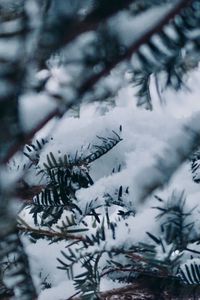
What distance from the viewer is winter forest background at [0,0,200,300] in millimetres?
325

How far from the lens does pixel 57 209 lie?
0.59m

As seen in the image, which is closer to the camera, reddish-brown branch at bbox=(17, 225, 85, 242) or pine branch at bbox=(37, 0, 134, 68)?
pine branch at bbox=(37, 0, 134, 68)

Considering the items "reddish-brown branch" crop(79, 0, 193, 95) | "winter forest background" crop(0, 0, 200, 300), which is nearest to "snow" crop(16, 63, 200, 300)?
"winter forest background" crop(0, 0, 200, 300)

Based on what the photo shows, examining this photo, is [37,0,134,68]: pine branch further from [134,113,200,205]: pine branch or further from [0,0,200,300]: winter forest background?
[134,113,200,205]: pine branch

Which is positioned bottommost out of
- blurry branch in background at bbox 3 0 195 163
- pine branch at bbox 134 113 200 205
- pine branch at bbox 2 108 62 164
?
pine branch at bbox 134 113 200 205

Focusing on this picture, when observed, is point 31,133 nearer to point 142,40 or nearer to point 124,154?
point 142,40

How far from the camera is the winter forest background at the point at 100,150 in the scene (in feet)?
1.07

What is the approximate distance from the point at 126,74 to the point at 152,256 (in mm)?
166

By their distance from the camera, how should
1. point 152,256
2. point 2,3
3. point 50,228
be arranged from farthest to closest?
1. point 50,228
2. point 152,256
3. point 2,3

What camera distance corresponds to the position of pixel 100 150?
604mm

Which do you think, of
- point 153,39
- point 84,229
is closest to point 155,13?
point 153,39

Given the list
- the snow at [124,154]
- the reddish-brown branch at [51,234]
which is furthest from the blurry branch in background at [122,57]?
the reddish-brown branch at [51,234]

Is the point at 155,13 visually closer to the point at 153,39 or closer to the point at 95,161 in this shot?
the point at 153,39

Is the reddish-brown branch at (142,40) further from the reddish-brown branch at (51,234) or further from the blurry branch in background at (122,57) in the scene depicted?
the reddish-brown branch at (51,234)
